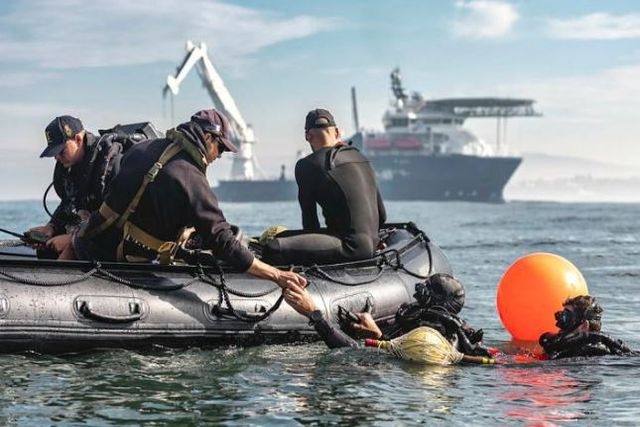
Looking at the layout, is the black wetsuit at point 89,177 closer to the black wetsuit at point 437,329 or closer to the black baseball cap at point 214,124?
the black baseball cap at point 214,124

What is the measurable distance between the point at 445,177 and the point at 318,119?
104m

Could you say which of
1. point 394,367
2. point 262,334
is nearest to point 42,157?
point 262,334

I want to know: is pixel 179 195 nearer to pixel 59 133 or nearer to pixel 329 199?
pixel 59 133

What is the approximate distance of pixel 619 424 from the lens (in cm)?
584

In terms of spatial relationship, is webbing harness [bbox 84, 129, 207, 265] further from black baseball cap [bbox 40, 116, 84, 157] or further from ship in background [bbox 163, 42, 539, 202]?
ship in background [bbox 163, 42, 539, 202]

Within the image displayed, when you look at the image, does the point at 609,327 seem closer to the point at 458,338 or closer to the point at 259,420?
the point at 458,338

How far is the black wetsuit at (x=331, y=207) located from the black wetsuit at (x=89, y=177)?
1589 millimetres

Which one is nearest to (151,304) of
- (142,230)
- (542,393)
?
(142,230)

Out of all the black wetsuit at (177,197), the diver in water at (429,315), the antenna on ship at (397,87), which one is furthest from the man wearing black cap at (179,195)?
the antenna on ship at (397,87)

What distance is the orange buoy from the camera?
888 centimetres

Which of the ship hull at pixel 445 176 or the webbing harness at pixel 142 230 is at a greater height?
the ship hull at pixel 445 176

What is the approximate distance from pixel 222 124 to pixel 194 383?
2.02 meters

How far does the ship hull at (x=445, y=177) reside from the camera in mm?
111500

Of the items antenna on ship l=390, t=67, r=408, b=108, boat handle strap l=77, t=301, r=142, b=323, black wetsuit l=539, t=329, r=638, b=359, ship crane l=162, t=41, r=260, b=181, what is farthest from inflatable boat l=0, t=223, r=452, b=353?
antenna on ship l=390, t=67, r=408, b=108
